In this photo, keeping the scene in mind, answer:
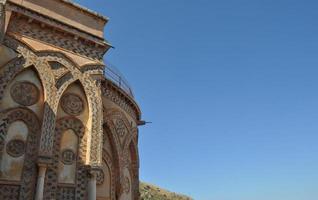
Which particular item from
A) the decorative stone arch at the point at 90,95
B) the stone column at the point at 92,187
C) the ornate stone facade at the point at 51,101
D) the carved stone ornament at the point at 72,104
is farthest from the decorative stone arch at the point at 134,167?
the stone column at the point at 92,187

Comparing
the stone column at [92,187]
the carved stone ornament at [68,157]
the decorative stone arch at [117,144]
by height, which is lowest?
the stone column at [92,187]

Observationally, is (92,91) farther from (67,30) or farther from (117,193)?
(117,193)

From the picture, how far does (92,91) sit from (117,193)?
190 inches

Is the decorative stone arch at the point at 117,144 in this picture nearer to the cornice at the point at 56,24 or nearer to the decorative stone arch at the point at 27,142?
the cornice at the point at 56,24

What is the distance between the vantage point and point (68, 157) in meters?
11.1

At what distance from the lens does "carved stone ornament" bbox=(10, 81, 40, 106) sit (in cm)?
1062

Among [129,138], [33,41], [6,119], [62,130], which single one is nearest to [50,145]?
[62,130]

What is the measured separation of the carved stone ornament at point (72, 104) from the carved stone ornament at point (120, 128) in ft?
11.4

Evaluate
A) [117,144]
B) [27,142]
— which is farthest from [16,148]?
[117,144]

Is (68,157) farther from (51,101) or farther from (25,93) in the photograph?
Answer: (25,93)

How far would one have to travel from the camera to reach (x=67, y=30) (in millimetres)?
12234

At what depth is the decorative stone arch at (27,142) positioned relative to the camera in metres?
9.85

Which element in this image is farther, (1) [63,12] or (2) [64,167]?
(1) [63,12]

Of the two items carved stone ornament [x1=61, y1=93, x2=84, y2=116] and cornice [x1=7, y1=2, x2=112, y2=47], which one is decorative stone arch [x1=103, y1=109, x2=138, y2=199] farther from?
cornice [x1=7, y1=2, x2=112, y2=47]
